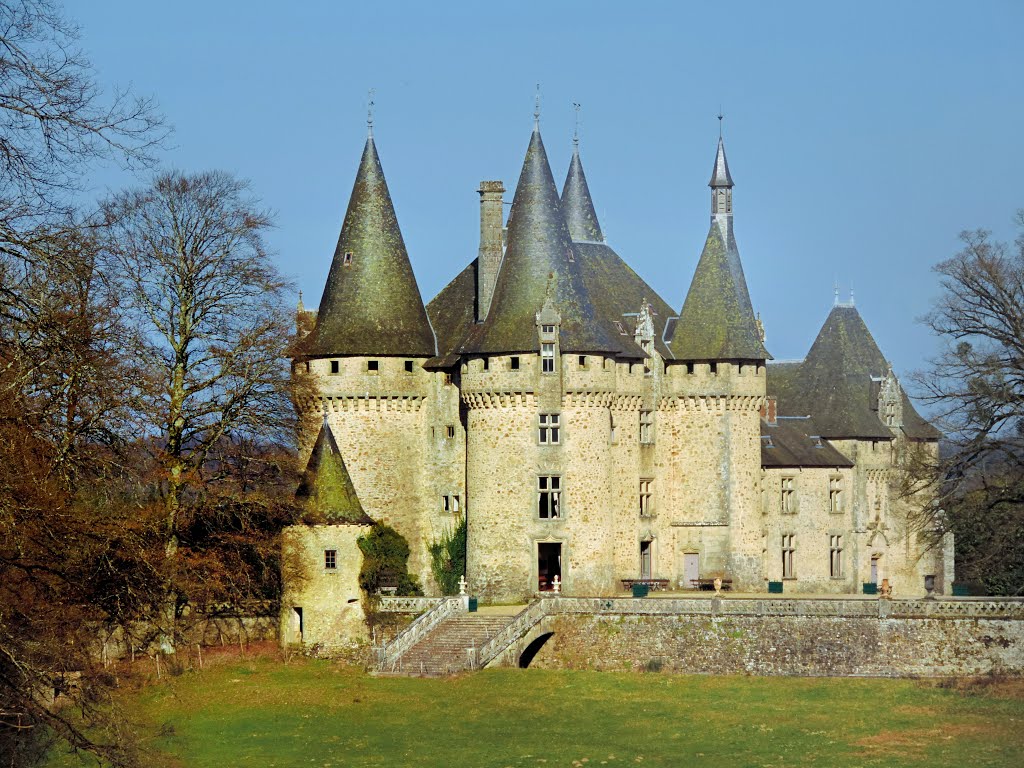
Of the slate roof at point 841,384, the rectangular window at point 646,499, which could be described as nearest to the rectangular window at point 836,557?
the slate roof at point 841,384

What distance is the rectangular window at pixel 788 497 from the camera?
5609 centimetres

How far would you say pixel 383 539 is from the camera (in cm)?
4912

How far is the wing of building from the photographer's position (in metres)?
48.6

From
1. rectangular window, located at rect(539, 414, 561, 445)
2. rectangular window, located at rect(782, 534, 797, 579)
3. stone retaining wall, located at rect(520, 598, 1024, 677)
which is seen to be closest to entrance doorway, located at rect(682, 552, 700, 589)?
rectangular window, located at rect(782, 534, 797, 579)

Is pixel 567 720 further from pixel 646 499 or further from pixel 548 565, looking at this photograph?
pixel 646 499

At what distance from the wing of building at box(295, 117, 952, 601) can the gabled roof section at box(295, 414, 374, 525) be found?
14 cm

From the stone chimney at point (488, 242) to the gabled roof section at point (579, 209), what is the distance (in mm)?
4354

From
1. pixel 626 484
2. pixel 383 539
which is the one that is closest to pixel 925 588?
pixel 626 484

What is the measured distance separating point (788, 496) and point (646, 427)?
6613 millimetres

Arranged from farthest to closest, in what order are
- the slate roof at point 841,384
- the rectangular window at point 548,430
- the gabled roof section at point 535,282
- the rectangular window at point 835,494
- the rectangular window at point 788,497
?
the slate roof at point 841,384 → the rectangular window at point 835,494 → the rectangular window at point 788,497 → the gabled roof section at point 535,282 → the rectangular window at point 548,430

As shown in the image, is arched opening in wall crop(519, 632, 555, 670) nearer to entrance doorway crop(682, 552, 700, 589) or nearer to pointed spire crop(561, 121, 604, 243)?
entrance doorway crop(682, 552, 700, 589)

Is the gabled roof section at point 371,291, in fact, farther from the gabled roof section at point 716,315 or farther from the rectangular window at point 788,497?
the rectangular window at point 788,497

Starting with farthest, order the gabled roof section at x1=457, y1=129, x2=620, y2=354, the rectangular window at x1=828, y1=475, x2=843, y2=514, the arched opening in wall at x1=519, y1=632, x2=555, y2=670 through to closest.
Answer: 1. the rectangular window at x1=828, y1=475, x2=843, y2=514
2. the gabled roof section at x1=457, y1=129, x2=620, y2=354
3. the arched opening in wall at x1=519, y1=632, x2=555, y2=670

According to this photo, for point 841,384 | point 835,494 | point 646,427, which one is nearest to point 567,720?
point 646,427
